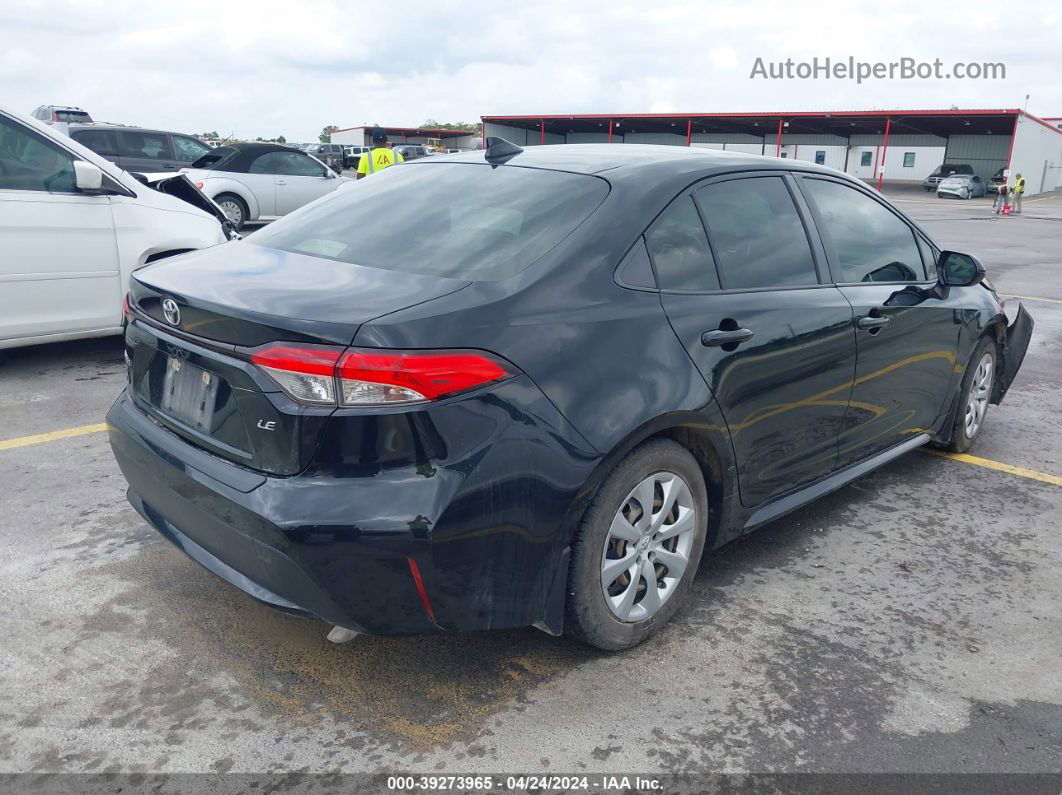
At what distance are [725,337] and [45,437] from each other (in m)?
3.66

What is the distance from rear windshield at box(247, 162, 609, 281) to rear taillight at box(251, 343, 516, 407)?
40 cm

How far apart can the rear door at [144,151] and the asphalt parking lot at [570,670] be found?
1343 cm

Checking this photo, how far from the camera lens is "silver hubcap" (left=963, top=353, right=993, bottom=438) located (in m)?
4.76

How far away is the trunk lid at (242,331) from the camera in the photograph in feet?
7.52

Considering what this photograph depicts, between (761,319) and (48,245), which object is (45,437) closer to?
(48,245)

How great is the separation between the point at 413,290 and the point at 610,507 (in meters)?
0.84

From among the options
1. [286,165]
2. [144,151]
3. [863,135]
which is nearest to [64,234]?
[286,165]

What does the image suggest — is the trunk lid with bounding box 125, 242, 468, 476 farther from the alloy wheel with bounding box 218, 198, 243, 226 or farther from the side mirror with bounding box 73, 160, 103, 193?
the alloy wheel with bounding box 218, 198, 243, 226

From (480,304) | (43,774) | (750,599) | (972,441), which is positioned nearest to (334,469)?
(480,304)

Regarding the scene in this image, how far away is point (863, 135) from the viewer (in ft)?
195

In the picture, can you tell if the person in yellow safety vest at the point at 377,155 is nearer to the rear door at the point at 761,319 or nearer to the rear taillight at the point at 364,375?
the rear door at the point at 761,319

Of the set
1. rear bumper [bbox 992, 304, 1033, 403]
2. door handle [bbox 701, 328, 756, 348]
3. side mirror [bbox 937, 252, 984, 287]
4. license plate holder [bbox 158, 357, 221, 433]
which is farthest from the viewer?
rear bumper [bbox 992, 304, 1033, 403]

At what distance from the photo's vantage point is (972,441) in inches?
196

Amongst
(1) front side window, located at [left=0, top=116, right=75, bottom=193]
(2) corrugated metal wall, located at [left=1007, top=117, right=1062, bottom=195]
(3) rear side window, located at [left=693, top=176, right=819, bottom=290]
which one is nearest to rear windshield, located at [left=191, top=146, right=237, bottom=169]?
(1) front side window, located at [left=0, top=116, right=75, bottom=193]
